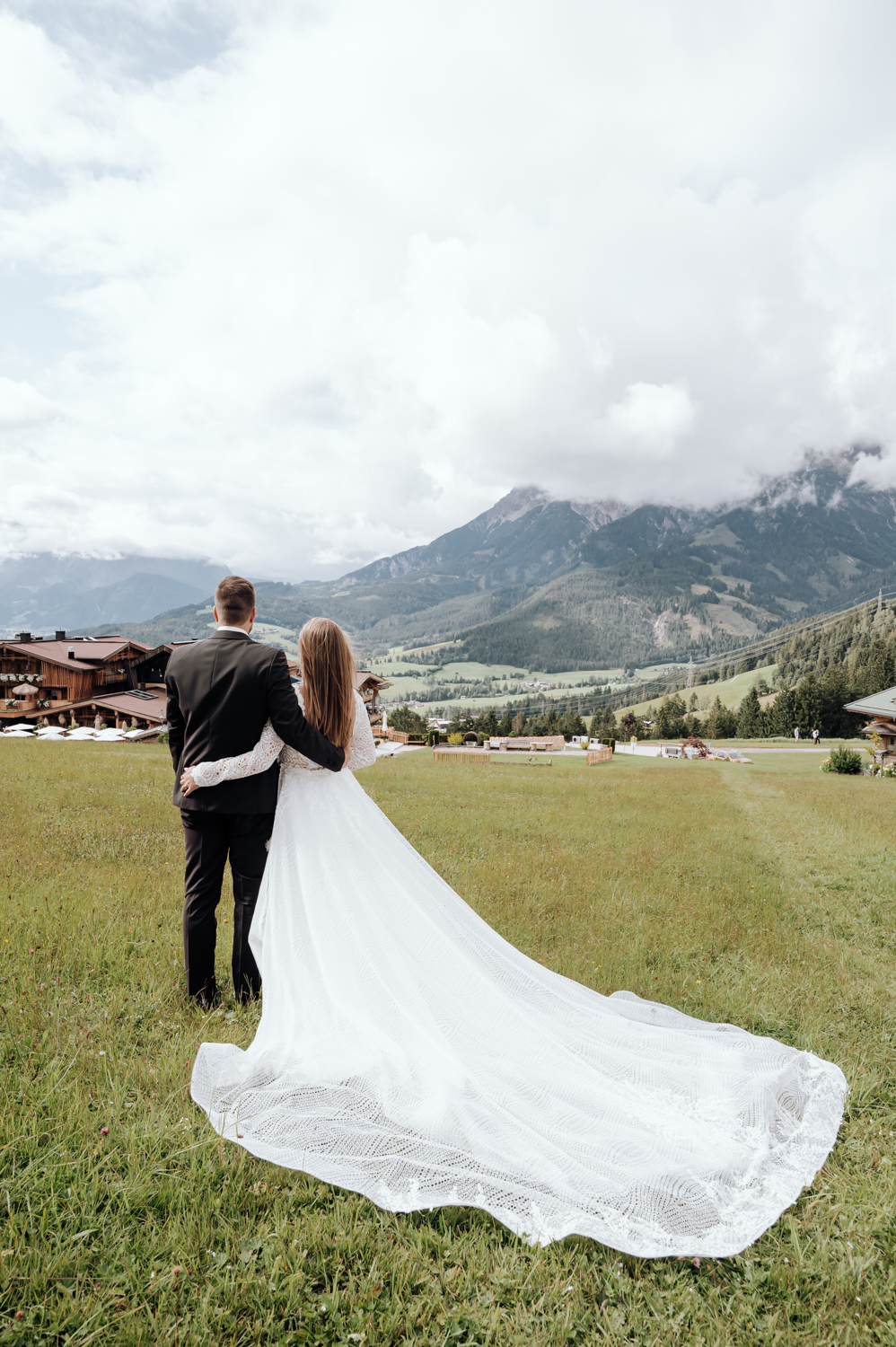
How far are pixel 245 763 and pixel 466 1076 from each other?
2578 millimetres

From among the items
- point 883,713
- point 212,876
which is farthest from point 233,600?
point 883,713

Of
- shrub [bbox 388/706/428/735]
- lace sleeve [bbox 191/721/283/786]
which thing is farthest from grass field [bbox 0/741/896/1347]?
shrub [bbox 388/706/428/735]

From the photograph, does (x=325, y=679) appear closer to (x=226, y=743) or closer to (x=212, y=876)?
(x=226, y=743)

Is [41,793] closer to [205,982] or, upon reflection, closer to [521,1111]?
[205,982]

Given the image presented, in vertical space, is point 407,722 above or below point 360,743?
below

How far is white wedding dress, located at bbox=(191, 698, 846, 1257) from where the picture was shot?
328cm

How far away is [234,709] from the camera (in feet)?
15.5

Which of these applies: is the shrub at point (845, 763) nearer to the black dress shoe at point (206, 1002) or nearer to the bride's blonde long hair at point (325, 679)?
the bride's blonde long hair at point (325, 679)

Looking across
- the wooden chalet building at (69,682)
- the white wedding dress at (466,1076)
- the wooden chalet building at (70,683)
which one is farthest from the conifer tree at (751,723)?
the white wedding dress at (466,1076)

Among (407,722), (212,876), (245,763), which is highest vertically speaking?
(245,763)

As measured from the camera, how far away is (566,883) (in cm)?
938

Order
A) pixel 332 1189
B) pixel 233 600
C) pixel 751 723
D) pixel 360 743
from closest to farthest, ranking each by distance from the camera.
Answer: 1. pixel 332 1189
2. pixel 233 600
3. pixel 360 743
4. pixel 751 723

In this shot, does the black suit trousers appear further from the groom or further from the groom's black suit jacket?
the groom's black suit jacket

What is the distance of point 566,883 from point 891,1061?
473 cm
